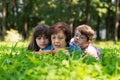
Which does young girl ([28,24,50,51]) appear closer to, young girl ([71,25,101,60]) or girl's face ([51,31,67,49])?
girl's face ([51,31,67,49])

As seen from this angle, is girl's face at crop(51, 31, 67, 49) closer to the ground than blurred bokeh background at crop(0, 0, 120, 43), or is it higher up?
higher up

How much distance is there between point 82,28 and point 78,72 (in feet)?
12.8

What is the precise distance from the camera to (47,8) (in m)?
54.2

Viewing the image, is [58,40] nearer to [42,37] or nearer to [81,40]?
[81,40]

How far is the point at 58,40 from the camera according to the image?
7.31 m

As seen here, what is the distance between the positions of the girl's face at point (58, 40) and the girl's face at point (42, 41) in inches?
48.0

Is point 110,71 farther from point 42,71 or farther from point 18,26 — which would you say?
point 18,26

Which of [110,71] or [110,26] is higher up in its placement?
[110,71]

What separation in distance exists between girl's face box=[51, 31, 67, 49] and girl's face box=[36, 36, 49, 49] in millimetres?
1220

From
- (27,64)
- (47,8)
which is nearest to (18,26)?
(47,8)

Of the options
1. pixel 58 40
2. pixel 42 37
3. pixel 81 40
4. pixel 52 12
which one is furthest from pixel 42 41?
pixel 52 12

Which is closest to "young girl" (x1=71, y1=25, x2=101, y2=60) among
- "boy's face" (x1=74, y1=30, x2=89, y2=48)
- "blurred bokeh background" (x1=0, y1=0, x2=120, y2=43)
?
"boy's face" (x1=74, y1=30, x2=89, y2=48)

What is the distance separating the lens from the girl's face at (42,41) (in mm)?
8578

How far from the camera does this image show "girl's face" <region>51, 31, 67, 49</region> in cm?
729
